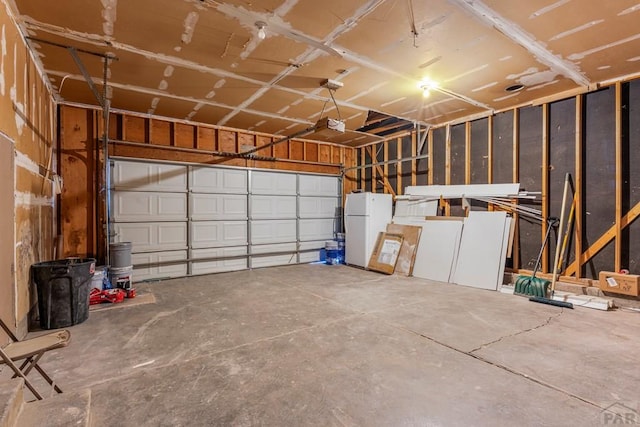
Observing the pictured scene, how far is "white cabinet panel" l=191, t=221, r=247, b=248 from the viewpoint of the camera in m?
6.26

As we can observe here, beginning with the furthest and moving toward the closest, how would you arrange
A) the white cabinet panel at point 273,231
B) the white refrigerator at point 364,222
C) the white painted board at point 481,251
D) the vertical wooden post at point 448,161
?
the white cabinet panel at point 273,231 < the white refrigerator at point 364,222 < the vertical wooden post at point 448,161 < the white painted board at point 481,251

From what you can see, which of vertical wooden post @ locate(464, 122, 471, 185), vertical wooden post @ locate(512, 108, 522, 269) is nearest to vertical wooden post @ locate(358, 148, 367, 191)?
vertical wooden post @ locate(464, 122, 471, 185)

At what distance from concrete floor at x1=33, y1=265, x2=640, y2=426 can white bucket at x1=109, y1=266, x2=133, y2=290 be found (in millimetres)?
854

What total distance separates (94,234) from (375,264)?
17.0 feet

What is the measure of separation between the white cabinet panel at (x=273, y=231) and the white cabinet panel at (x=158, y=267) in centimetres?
151

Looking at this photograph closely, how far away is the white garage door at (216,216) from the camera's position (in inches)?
224

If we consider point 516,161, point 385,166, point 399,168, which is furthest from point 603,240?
point 385,166

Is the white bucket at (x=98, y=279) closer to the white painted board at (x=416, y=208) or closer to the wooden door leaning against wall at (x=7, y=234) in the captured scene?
the wooden door leaning against wall at (x=7, y=234)

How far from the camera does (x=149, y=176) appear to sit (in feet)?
19.1

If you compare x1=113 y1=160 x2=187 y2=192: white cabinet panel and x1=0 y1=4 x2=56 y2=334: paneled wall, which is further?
x1=113 y1=160 x2=187 y2=192: white cabinet panel

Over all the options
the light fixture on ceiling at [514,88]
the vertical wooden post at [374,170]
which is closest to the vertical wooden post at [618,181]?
the light fixture on ceiling at [514,88]

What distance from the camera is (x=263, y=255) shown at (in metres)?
7.11

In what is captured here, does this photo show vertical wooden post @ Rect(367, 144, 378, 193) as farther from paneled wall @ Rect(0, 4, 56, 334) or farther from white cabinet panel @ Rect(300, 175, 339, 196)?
paneled wall @ Rect(0, 4, 56, 334)

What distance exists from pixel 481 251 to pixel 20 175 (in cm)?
611
